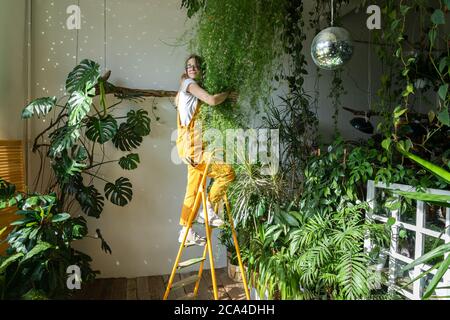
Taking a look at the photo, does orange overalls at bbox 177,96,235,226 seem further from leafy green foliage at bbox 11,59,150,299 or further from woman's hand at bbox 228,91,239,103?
leafy green foliage at bbox 11,59,150,299

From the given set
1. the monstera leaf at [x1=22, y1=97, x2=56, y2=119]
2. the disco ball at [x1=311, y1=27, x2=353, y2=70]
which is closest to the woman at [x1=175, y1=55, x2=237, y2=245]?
the disco ball at [x1=311, y1=27, x2=353, y2=70]

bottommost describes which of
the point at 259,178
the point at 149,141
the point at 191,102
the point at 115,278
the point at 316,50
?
the point at 115,278

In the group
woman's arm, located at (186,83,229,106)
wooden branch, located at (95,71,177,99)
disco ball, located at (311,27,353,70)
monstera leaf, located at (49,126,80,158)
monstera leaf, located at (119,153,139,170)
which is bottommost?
monstera leaf, located at (119,153,139,170)

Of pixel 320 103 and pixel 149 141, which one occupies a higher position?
pixel 320 103

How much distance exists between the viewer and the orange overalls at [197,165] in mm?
2174

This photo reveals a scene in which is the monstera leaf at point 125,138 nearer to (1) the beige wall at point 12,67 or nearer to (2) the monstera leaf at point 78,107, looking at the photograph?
(2) the monstera leaf at point 78,107

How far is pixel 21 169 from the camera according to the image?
2.46 m

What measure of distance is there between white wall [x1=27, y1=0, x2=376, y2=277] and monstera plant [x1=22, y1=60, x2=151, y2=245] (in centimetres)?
12

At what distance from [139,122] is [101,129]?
384 millimetres

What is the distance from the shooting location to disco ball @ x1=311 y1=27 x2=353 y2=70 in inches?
72.4

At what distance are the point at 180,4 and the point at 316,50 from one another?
145cm
